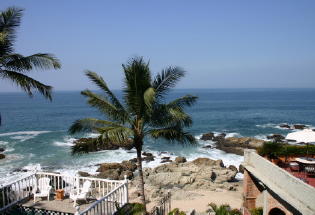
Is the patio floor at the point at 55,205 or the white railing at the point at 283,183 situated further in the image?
the patio floor at the point at 55,205

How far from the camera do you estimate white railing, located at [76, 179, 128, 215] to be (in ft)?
33.9

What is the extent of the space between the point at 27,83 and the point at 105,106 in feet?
9.49

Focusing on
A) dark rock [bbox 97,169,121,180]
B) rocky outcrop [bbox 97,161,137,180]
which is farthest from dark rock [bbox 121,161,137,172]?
dark rock [bbox 97,169,121,180]

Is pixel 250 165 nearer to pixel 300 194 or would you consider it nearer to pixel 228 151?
pixel 300 194

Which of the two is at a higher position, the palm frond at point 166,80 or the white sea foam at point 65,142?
the palm frond at point 166,80

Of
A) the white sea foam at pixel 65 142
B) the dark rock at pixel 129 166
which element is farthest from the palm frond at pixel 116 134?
the white sea foam at pixel 65 142

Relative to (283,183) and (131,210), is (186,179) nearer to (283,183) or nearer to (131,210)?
(131,210)

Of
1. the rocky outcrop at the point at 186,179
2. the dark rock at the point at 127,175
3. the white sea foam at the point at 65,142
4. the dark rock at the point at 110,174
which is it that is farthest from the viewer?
the white sea foam at the point at 65,142

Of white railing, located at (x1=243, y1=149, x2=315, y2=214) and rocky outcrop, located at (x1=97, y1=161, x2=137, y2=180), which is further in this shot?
rocky outcrop, located at (x1=97, y1=161, x2=137, y2=180)

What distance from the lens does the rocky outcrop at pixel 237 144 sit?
3899cm

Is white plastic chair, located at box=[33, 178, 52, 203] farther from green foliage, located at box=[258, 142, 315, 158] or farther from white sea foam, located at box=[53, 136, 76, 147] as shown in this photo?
white sea foam, located at box=[53, 136, 76, 147]

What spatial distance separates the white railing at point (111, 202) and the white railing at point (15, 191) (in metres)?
3.48

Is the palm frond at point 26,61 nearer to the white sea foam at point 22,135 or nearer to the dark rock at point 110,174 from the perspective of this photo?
the dark rock at point 110,174

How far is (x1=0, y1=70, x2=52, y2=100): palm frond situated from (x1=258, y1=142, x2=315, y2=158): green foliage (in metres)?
10.4
